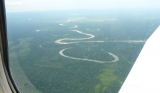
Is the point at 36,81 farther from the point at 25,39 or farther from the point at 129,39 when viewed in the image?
the point at 129,39

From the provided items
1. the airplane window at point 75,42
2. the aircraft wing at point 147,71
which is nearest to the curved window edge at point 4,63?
the airplane window at point 75,42

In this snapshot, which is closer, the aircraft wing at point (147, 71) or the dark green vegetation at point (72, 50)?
the aircraft wing at point (147, 71)

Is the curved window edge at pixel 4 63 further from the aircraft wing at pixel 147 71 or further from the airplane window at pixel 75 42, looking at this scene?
the aircraft wing at pixel 147 71

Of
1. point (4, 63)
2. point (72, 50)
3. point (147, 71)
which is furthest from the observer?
point (72, 50)

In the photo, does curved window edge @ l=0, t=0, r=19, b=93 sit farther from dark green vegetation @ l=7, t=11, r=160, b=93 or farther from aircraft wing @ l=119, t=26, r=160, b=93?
aircraft wing @ l=119, t=26, r=160, b=93

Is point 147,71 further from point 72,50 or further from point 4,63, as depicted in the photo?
point 4,63

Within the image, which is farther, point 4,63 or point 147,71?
point 4,63

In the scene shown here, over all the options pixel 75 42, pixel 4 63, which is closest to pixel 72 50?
pixel 75 42

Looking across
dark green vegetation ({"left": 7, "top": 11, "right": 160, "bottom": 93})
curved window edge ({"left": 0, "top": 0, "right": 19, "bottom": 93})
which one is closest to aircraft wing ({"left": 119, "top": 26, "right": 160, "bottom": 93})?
dark green vegetation ({"left": 7, "top": 11, "right": 160, "bottom": 93})
